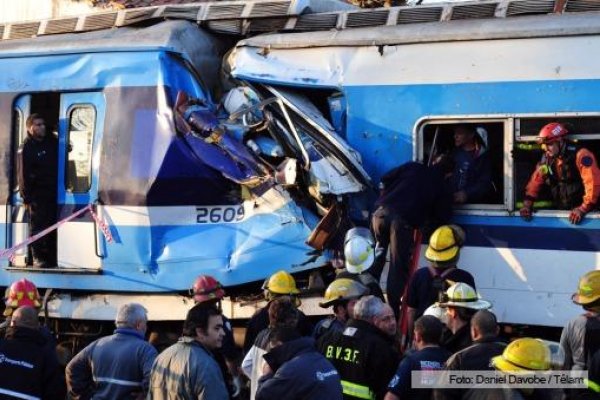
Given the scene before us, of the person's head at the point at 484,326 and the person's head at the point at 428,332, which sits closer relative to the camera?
the person's head at the point at 484,326

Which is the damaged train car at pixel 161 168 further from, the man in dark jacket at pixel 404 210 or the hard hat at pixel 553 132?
the hard hat at pixel 553 132

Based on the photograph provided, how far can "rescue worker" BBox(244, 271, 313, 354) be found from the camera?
343 inches

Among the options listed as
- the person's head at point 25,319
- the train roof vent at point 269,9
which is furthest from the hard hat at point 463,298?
the train roof vent at point 269,9

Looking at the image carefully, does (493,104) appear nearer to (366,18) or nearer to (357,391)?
(366,18)

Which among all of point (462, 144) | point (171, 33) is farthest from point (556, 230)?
point (171, 33)

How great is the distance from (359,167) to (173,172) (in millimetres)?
1805

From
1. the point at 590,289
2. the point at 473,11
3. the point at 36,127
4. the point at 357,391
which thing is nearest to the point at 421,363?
the point at 357,391

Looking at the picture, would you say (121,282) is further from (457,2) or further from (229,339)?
(457,2)

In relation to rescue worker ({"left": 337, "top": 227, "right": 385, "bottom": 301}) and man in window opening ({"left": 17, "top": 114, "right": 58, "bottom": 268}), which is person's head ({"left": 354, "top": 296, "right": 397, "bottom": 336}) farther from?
man in window opening ({"left": 17, "top": 114, "right": 58, "bottom": 268})

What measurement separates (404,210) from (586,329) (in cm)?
229

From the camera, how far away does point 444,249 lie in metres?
8.86

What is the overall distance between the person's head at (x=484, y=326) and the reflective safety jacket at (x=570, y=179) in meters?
2.49

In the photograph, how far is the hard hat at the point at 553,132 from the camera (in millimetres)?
9000

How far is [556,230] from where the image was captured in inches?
360
